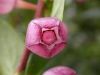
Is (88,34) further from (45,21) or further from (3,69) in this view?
(45,21)

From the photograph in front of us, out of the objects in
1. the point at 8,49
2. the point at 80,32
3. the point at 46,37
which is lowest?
the point at 80,32

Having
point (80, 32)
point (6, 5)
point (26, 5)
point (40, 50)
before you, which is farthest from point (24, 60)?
point (80, 32)

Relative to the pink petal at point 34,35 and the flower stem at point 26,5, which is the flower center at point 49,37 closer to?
the pink petal at point 34,35

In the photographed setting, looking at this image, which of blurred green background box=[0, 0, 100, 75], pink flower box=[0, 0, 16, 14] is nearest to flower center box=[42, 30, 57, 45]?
pink flower box=[0, 0, 16, 14]

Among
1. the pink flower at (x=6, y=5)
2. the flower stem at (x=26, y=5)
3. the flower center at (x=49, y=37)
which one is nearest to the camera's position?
the flower center at (x=49, y=37)

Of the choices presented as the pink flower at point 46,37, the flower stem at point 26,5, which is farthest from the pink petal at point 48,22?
the flower stem at point 26,5

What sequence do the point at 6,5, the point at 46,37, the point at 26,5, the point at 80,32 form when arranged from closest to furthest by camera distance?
the point at 46,37, the point at 6,5, the point at 26,5, the point at 80,32

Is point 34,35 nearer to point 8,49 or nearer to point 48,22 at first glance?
point 48,22
